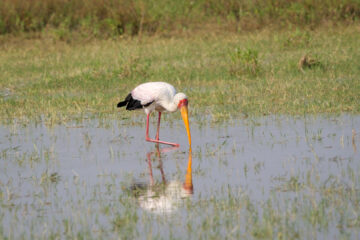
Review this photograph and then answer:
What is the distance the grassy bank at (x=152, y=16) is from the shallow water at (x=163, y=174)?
9.24 m

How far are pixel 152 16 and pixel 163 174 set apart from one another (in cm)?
1205

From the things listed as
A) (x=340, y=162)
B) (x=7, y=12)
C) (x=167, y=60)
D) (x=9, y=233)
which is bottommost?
(x=9, y=233)

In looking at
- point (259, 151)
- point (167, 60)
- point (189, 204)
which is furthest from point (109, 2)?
point (189, 204)

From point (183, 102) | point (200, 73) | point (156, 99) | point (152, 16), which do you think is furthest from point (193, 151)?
point (152, 16)

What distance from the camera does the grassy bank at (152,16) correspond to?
1788cm

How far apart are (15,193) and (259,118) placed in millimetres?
3703

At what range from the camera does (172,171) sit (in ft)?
21.8

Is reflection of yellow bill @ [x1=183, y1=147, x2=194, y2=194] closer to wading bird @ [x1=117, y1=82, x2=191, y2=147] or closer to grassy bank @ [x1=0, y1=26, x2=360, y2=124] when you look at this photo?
wading bird @ [x1=117, y1=82, x2=191, y2=147]

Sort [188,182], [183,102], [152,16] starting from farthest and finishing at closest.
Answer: [152,16], [183,102], [188,182]

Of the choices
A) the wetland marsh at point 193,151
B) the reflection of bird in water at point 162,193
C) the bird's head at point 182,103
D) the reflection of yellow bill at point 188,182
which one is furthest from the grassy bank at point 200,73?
the reflection of bird in water at point 162,193

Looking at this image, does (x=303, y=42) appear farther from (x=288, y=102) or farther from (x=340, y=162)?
(x=340, y=162)

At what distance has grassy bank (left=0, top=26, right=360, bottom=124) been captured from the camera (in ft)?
32.3

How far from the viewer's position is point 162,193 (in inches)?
229

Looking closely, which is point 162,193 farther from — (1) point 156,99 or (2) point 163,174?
(1) point 156,99
